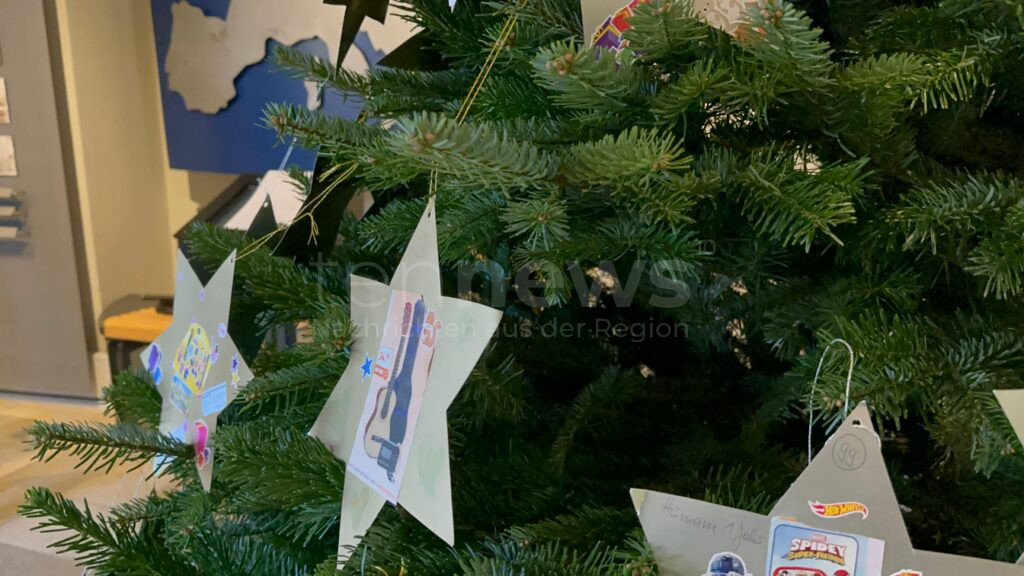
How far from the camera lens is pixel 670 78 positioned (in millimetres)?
342

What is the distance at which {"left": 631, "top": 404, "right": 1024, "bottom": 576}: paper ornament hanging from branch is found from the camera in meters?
0.27

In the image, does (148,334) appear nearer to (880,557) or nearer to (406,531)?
(406,531)

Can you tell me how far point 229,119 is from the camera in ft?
5.95

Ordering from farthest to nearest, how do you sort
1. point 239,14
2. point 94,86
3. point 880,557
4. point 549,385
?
1. point 94,86
2. point 239,14
3. point 549,385
4. point 880,557

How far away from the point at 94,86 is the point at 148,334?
66cm

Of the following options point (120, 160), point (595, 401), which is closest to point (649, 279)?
point (595, 401)

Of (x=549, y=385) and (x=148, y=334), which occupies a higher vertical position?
(x=549, y=385)

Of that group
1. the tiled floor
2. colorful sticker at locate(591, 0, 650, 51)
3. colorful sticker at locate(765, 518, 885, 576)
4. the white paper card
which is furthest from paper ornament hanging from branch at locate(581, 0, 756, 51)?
the white paper card

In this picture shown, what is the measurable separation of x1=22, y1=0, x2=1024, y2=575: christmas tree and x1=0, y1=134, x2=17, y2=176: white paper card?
169cm

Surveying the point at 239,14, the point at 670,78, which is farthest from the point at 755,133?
the point at 239,14

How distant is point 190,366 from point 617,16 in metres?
0.37

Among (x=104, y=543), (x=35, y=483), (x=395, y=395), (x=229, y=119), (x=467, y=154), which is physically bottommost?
(x=35, y=483)

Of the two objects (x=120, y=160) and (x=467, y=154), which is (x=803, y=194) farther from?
(x=120, y=160)

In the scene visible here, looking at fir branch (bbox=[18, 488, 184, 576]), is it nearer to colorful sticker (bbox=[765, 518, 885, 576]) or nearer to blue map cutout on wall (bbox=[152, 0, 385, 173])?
colorful sticker (bbox=[765, 518, 885, 576])
